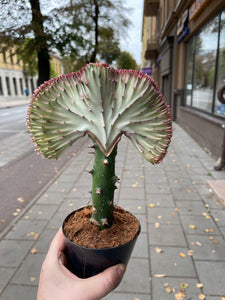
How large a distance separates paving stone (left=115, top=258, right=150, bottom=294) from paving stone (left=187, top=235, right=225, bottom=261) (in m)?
0.62

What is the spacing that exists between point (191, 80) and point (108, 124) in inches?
364

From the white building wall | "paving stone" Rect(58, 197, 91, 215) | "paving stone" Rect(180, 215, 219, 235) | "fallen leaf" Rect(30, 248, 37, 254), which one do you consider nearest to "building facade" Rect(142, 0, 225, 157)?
"paving stone" Rect(180, 215, 219, 235)

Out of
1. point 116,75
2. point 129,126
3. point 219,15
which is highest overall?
point 219,15

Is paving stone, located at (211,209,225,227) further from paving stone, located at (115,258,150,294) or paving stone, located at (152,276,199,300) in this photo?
paving stone, located at (115,258,150,294)

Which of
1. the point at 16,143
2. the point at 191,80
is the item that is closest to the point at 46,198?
the point at 16,143

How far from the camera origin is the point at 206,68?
7473mm

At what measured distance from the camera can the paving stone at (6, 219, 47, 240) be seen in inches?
124

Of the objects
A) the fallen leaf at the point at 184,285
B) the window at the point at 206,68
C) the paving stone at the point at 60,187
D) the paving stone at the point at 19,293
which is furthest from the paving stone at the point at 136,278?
the window at the point at 206,68

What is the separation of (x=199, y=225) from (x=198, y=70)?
658cm

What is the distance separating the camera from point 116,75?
0.89 m

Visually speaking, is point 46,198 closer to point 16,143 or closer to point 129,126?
point 129,126

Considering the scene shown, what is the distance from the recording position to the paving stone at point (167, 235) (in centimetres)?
293

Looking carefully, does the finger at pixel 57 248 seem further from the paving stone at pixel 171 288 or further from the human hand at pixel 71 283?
the paving stone at pixel 171 288

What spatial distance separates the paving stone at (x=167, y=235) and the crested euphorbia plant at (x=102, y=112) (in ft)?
7.58
